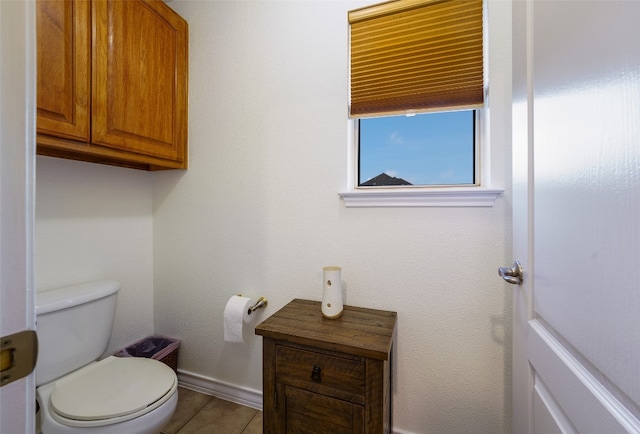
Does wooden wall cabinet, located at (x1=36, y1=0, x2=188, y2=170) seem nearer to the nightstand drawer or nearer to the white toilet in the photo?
the white toilet

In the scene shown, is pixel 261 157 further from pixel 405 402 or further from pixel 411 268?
pixel 405 402

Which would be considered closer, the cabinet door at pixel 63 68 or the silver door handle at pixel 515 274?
the silver door handle at pixel 515 274

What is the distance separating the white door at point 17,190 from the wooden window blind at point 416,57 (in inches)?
45.4

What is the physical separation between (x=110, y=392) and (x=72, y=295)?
49 centimetres

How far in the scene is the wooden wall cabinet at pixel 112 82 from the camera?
3.36 ft

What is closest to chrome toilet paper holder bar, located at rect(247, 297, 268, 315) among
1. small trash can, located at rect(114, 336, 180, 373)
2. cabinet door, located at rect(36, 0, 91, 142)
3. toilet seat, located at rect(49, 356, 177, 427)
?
toilet seat, located at rect(49, 356, 177, 427)

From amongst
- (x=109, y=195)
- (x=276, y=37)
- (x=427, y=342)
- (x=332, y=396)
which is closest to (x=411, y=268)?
(x=427, y=342)

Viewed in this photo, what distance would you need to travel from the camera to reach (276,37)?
142 cm

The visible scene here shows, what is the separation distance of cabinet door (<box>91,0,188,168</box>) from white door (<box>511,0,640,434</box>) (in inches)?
64.0

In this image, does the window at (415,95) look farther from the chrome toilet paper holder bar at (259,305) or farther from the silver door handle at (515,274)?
the chrome toilet paper holder bar at (259,305)

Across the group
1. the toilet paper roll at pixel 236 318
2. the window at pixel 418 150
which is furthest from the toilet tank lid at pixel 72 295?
the window at pixel 418 150

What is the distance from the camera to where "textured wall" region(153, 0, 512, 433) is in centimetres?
110

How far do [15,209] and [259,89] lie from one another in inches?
52.1

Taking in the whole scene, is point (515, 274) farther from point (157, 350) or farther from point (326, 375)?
point (157, 350)
